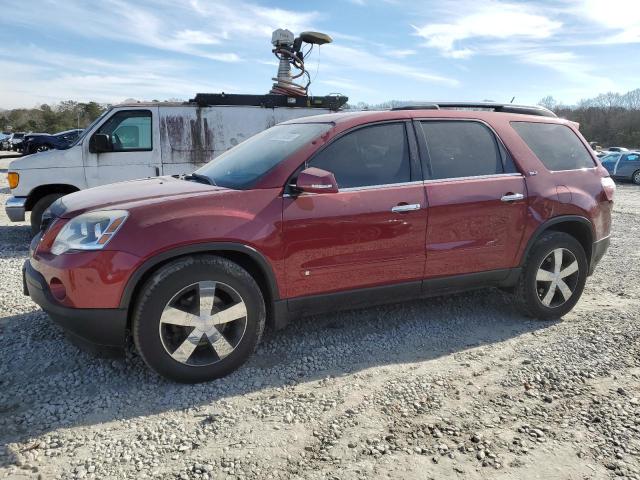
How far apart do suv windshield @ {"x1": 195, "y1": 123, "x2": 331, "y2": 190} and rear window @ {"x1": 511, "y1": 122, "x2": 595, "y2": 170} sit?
72.3 inches

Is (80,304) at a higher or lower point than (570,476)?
higher

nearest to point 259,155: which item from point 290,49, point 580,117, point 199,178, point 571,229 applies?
point 199,178

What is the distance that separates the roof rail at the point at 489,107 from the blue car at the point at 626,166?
18.7m

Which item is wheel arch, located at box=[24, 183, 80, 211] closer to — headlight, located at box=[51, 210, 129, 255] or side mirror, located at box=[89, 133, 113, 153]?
side mirror, located at box=[89, 133, 113, 153]

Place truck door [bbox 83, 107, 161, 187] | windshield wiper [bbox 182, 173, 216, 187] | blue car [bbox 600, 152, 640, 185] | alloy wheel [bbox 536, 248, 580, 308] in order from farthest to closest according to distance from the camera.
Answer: blue car [bbox 600, 152, 640, 185]
truck door [bbox 83, 107, 161, 187]
alloy wheel [bbox 536, 248, 580, 308]
windshield wiper [bbox 182, 173, 216, 187]

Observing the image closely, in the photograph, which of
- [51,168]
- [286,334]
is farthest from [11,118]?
[286,334]

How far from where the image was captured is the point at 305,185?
3.18 metres

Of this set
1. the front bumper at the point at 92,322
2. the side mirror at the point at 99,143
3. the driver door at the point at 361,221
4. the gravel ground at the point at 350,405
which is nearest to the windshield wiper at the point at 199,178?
the driver door at the point at 361,221

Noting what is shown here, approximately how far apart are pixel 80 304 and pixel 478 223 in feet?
9.23

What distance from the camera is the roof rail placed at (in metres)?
4.09

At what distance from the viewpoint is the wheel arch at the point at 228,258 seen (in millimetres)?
2945

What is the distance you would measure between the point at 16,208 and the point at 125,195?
15.1 ft

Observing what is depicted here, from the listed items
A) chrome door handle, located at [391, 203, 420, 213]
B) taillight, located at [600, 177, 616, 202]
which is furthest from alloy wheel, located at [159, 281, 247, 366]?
taillight, located at [600, 177, 616, 202]

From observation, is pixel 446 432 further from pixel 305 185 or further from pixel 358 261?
pixel 305 185
